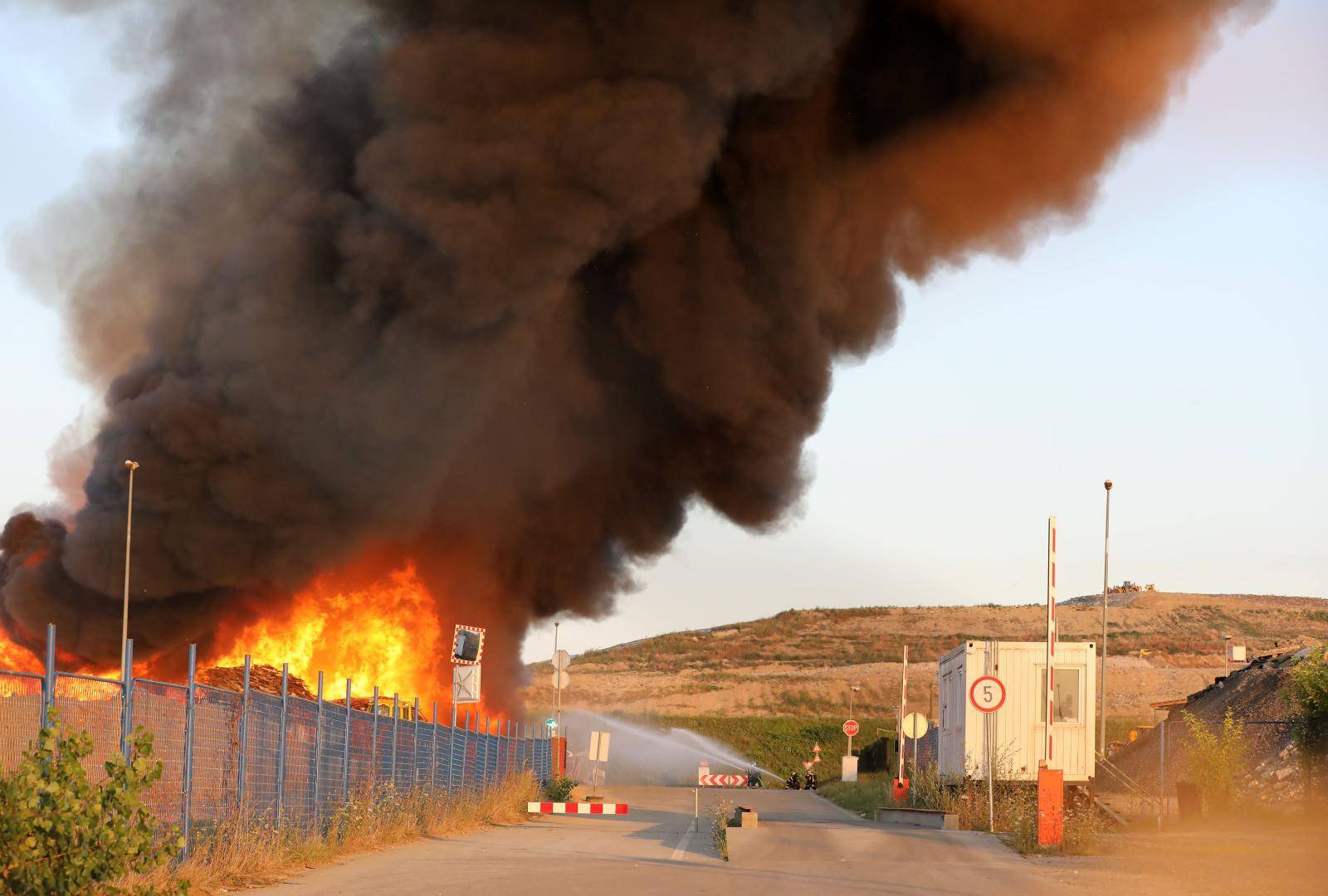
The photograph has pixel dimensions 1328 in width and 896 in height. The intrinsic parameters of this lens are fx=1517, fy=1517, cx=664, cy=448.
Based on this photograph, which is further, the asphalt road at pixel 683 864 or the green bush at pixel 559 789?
the green bush at pixel 559 789

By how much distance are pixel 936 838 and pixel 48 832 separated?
14638 mm

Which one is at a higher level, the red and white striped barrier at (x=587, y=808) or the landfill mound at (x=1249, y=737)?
the landfill mound at (x=1249, y=737)

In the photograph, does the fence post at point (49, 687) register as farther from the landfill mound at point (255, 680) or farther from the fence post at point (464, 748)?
the fence post at point (464, 748)

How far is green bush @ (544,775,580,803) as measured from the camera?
32.6m

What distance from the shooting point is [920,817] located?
26.7 meters

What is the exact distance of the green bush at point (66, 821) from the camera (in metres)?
8.92

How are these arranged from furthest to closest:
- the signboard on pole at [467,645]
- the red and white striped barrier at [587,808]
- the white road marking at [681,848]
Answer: the signboard on pole at [467,645] < the red and white striped barrier at [587,808] < the white road marking at [681,848]

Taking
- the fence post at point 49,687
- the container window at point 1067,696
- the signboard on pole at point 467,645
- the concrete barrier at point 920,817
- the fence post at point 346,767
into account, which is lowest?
the concrete barrier at point 920,817

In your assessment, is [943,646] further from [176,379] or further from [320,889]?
[320,889]

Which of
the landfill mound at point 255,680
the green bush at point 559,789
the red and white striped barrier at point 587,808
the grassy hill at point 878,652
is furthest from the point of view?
the grassy hill at point 878,652

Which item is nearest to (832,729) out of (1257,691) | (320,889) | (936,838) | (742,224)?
(1257,691)

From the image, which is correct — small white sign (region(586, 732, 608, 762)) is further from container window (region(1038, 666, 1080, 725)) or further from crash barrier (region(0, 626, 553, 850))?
container window (region(1038, 666, 1080, 725))

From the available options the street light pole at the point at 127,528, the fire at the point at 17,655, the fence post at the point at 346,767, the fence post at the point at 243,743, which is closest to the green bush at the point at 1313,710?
the fence post at the point at 346,767

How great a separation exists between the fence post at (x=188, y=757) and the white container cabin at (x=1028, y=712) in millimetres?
16104
